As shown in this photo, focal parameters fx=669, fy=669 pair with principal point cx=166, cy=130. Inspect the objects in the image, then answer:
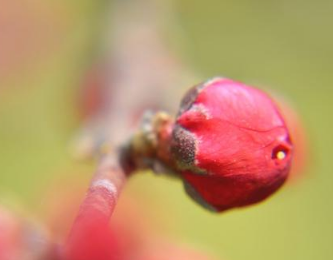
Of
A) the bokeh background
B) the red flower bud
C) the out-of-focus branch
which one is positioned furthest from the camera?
the bokeh background

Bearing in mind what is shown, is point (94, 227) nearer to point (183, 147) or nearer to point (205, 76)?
point (183, 147)

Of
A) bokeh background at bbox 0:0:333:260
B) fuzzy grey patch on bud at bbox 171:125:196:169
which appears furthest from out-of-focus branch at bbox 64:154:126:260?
bokeh background at bbox 0:0:333:260

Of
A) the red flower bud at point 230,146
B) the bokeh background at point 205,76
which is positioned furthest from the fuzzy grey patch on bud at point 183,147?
the bokeh background at point 205,76

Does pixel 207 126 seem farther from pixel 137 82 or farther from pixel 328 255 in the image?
pixel 328 255

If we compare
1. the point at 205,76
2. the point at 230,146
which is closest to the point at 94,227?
the point at 230,146

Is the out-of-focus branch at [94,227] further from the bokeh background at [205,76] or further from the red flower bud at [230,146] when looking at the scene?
the bokeh background at [205,76]

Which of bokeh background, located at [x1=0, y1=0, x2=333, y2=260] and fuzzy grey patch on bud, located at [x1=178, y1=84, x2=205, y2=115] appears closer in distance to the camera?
fuzzy grey patch on bud, located at [x1=178, y1=84, x2=205, y2=115]

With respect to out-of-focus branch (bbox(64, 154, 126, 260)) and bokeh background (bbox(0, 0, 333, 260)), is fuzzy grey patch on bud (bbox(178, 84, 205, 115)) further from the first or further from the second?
bokeh background (bbox(0, 0, 333, 260))
